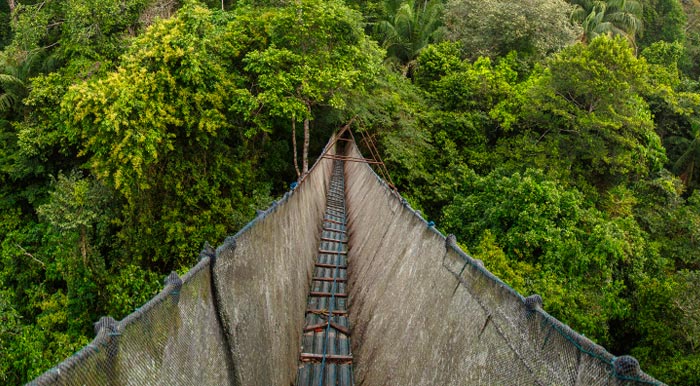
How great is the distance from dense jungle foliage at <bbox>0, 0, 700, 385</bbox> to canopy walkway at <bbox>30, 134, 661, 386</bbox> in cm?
374

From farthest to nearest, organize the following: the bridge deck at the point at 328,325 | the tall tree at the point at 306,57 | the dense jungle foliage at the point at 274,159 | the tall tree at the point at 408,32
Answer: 1. the tall tree at the point at 408,32
2. the tall tree at the point at 306,57
3. the dense jungle foliage at the point at 274,159
4. the bridge deck at the point at 328,325

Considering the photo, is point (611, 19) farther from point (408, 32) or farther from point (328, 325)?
point (328, 325)

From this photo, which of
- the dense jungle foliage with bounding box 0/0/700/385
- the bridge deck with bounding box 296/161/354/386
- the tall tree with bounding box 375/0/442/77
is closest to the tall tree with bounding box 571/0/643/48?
the dense jungle foliage with bounding box 0/0/700/385

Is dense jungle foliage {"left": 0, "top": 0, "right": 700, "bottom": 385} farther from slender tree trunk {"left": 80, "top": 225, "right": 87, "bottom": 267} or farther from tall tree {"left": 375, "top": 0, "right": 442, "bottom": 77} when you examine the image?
tall tree {"left": 375, "top": 0, "right": 442, "bottom": 77}

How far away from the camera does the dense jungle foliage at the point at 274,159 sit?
8.81 m

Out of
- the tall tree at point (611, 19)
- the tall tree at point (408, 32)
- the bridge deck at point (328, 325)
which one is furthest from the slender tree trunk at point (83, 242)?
the tall tree at point (611, 19)

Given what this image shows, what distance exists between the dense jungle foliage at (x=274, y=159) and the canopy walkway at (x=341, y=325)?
374 cm

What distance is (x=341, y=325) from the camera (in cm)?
706

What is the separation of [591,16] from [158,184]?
23106 millimetres

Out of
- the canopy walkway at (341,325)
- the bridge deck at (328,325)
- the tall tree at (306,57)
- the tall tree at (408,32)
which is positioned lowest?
the bridge deck at (328,325)

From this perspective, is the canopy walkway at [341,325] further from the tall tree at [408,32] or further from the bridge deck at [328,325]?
the tall tree at [408,32]

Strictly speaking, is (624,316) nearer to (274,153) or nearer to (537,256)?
(537,256)

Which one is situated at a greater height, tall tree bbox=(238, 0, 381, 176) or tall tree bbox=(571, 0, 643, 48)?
tall tree bbox=(571, 0, 643, 48)

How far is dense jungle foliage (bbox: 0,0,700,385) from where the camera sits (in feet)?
28.9
